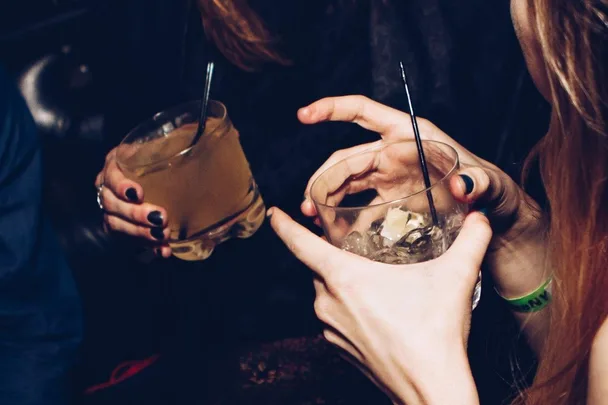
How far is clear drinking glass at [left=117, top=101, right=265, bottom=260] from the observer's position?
126 centimetres

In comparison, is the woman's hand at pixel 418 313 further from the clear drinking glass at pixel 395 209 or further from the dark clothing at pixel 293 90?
the dark clothing at pixel 293 90

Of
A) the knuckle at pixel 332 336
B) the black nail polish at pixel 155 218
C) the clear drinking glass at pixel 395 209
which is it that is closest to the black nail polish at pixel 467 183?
the clear drinking glass at pixel 395 209

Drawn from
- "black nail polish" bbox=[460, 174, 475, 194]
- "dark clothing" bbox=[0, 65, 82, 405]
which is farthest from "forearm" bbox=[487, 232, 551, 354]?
"dark clothing" bbox=[0, 65, 82, 405]

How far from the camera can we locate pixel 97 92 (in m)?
2.32

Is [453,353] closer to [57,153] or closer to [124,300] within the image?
[124,300]

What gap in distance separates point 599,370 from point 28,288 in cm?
156

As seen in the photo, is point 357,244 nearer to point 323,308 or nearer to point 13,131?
point 323,308

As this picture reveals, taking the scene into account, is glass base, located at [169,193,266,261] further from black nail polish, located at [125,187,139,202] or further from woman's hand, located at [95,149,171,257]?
black nail polish, located at [125,187,139,202]

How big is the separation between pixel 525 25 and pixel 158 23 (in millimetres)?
1483

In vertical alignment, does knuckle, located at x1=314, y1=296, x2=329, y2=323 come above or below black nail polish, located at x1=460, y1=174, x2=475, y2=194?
below

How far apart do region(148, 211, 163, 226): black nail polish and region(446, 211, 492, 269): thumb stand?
0.75 metres

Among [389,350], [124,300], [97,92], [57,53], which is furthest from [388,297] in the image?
[57,53]

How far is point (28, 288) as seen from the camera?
1.70 metres

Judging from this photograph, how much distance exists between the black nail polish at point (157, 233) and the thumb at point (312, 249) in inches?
19.0
